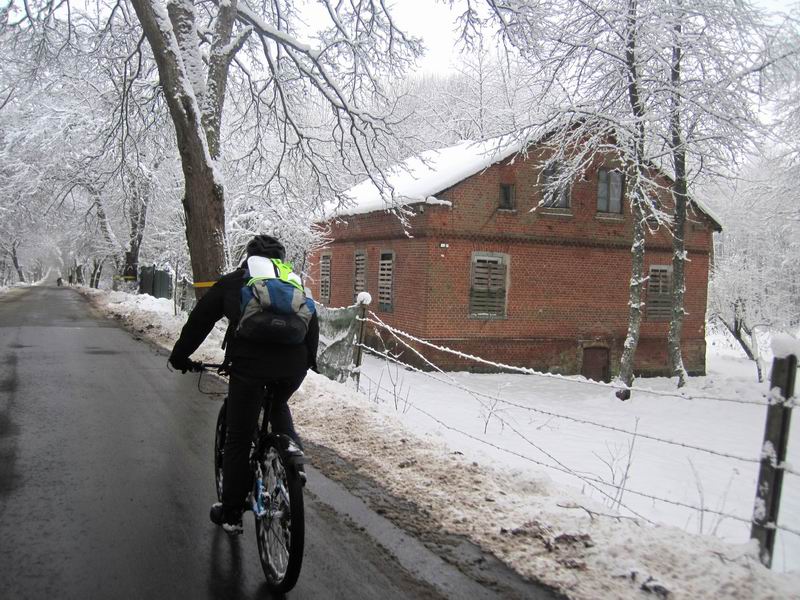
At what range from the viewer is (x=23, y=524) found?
13.1ft

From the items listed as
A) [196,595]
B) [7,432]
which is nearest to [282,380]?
[196,595]

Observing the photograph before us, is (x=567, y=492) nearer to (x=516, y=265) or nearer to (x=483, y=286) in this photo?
(x=483, y=286)

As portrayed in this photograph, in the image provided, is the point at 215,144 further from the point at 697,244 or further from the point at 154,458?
the point at 697,244

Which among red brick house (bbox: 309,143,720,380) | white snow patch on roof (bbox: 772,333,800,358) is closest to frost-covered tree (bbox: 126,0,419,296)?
red brick house (bbox: 309,143,720,380)

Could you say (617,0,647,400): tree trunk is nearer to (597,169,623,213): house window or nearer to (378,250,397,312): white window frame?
(597,169,623,213): house window

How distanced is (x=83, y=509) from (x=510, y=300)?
1479 centimetres

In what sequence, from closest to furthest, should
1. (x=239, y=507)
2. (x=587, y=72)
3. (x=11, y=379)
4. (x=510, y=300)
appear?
(x=239, y=507) < (x=11, y=379) < (x=587, y=72) < (x=510, y=300)

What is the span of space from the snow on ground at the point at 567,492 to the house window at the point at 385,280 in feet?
19.6

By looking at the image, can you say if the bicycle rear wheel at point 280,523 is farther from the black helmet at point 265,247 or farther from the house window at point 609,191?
the house window at point 609,191

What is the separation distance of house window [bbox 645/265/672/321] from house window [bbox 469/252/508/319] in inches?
226

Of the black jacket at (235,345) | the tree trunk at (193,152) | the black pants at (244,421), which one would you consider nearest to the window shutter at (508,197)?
the tree trunk at (193,152)

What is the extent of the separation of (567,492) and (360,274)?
53.0 feet

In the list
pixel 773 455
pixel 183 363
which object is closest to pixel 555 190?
pixel 773 455

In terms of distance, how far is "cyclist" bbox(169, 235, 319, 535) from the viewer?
3.45 metres
